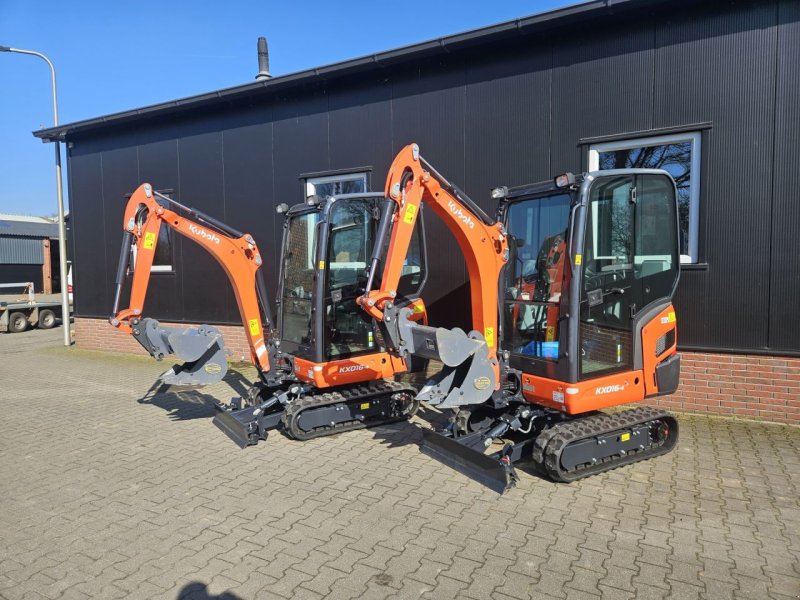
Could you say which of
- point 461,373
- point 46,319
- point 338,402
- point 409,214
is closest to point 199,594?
point 461,373

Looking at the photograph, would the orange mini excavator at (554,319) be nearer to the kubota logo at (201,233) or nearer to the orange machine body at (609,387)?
the orange machine body at (609,387)

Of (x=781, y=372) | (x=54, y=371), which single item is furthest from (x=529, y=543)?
(x=54, y=371)

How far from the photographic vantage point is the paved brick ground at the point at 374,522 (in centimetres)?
327

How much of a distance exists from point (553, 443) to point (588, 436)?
328 mm

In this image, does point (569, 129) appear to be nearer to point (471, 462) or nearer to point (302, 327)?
point (302, 327)

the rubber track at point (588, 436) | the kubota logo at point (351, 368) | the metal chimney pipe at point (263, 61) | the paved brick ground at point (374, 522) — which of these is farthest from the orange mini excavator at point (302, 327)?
the metal chimney pipe at point (263, 61)

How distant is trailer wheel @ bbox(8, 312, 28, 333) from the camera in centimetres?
1722

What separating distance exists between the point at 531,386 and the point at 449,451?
0.96m

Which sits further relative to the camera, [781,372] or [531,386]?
[781,372]

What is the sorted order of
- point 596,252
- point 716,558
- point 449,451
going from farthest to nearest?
point 449,451 → point 596,252 → point 716,558

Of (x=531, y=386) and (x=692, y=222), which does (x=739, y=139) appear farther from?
(x=531, y=386)

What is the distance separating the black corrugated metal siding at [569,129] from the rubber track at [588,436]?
1.97 meters

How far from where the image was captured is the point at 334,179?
9469 mm

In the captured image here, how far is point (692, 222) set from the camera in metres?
6.59
